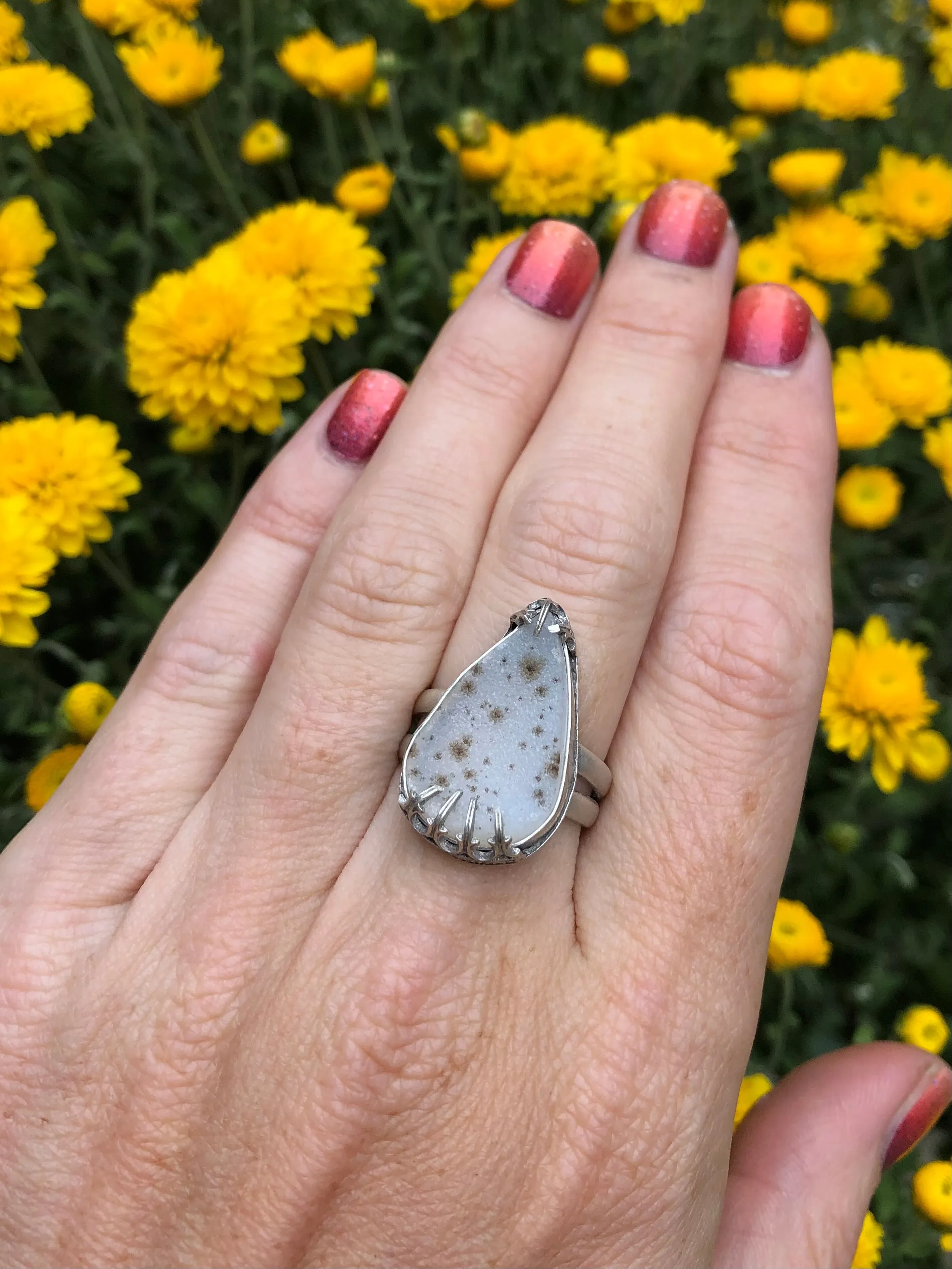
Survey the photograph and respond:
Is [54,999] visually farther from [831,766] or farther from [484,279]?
[831,766]

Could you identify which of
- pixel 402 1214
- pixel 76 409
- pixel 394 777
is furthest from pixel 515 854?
pixel 76 409

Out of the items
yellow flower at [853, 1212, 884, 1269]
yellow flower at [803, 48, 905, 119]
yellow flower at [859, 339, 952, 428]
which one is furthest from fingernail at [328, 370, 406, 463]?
yellow flower at [803, 48, 905, 119]

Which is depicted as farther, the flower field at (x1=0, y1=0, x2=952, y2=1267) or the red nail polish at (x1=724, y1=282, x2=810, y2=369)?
the flower field at (x1=0, y1=0, x2=952, y2=1267)

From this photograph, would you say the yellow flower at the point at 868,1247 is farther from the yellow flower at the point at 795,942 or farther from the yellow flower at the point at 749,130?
the yellow flower at the point at 749,130

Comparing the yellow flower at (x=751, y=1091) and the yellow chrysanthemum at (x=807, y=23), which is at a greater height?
the yellow chrysanthemum at (x=807, y=23)

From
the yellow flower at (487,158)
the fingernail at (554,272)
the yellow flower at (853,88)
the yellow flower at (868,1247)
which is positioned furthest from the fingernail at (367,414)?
the yellow flower at (853,88)

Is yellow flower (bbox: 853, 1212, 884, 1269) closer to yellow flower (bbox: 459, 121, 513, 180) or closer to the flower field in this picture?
the flower field

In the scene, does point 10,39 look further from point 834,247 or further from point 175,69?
point 834,247
